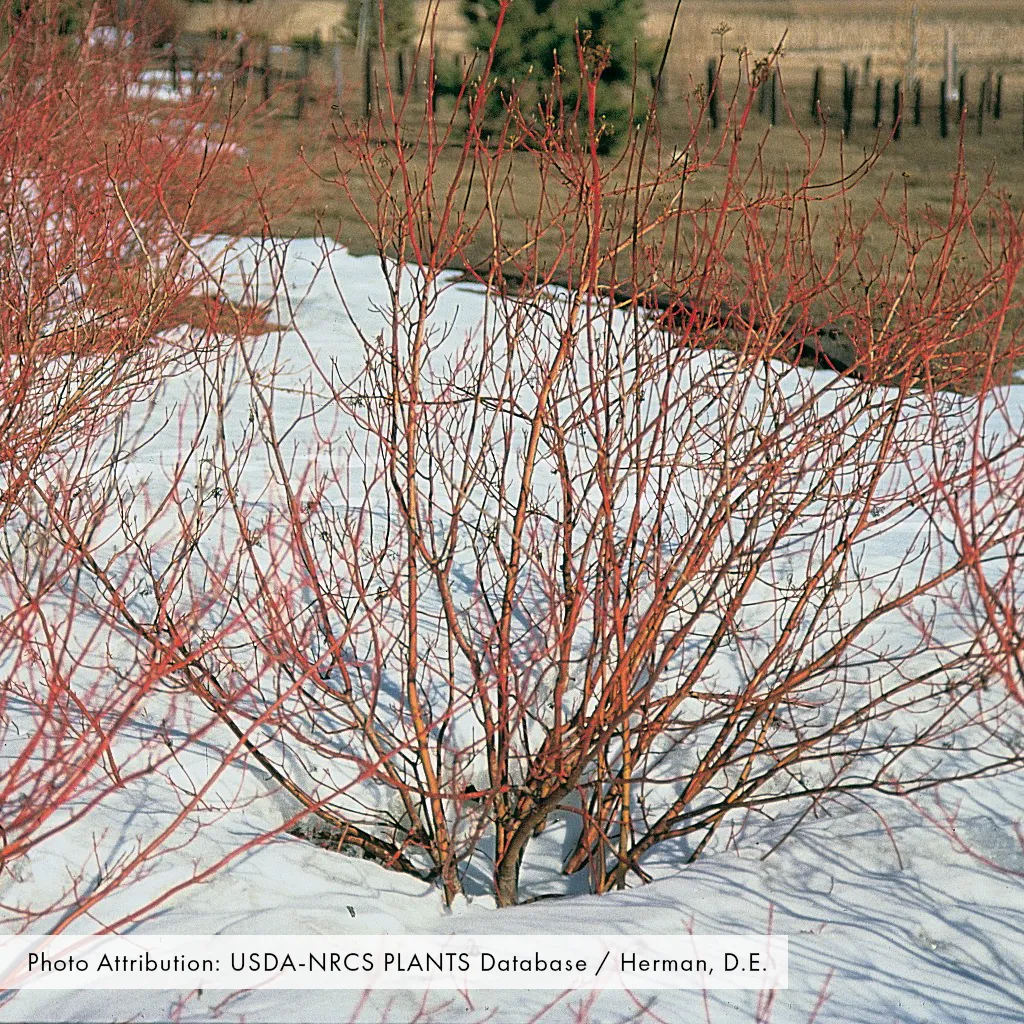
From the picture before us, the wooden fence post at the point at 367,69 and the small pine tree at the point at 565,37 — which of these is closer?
the small pine tree at the point at 565,37

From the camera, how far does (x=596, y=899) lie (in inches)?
127

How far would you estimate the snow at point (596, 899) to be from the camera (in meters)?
2.60

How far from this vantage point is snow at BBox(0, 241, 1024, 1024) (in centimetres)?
260

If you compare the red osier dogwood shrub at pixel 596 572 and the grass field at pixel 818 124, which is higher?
the grass field at pixel 818 124

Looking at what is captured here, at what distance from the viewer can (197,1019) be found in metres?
2.43

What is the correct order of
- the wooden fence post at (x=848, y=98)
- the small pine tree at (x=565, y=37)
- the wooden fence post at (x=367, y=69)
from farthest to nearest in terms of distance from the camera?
the wooden fence post at (x=367, y=69), the wooden fence post at (x=848, y=98), the small pine tree at (x=565, y=37)

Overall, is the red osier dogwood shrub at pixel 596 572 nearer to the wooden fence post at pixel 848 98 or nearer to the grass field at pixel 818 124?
the grass field at pixel 818 124

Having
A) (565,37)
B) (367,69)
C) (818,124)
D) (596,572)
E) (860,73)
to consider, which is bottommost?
(596,572)

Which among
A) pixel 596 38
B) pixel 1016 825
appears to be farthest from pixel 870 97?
pixel 1016 825

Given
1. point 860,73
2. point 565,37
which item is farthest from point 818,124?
point 565,37

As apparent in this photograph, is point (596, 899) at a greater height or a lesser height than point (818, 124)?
lesser

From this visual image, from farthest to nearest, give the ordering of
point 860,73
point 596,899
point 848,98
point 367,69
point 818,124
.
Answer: point 860,73, point 818,124, point 367,69, point 848,98, point 596,899

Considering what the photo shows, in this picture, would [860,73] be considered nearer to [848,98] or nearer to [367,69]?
[848,98]

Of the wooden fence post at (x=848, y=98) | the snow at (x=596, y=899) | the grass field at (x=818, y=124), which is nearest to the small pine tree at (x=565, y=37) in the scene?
the grass field at (x=818, y=124)
